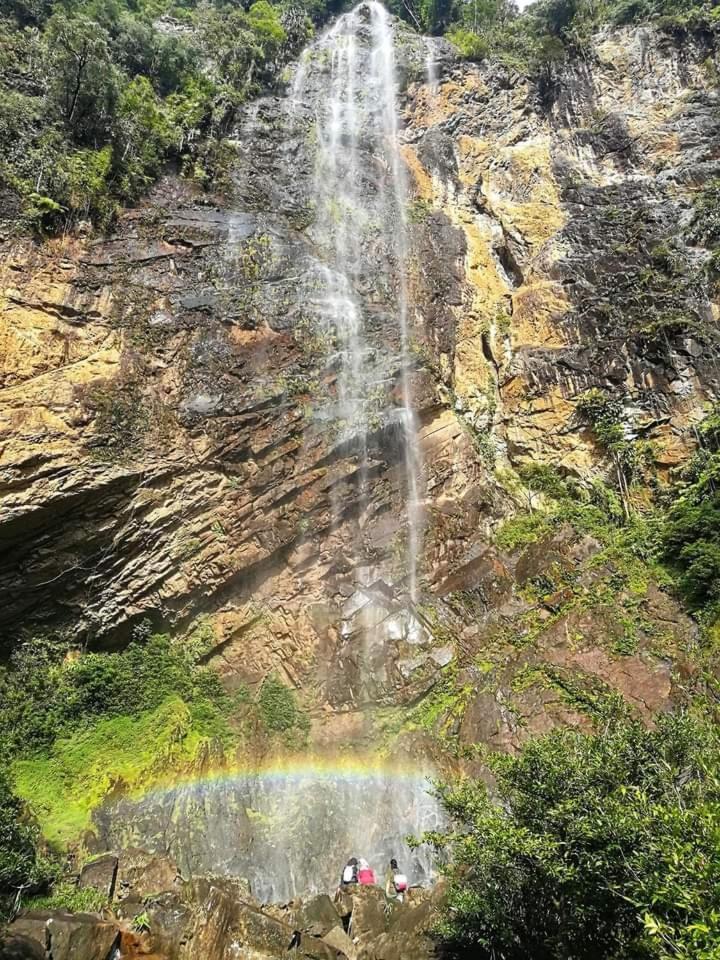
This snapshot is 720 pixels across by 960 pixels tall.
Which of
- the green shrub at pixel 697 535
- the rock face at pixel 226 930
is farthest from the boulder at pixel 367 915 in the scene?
the green shrub at pixel 697 535

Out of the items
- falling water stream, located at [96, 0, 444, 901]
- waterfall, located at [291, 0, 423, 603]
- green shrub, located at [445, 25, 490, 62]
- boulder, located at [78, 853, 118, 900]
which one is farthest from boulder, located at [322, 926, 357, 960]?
green shrub, located at [445, 25, 490, 62]

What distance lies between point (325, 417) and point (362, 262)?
600 centimetres

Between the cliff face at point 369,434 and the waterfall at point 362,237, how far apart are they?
263 millimetres

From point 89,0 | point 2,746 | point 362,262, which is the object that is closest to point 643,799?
point 2,746

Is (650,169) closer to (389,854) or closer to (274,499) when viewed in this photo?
(274,499)

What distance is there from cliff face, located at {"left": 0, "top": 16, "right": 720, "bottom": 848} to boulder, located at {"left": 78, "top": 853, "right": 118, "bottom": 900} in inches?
157

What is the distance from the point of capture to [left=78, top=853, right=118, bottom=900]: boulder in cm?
848

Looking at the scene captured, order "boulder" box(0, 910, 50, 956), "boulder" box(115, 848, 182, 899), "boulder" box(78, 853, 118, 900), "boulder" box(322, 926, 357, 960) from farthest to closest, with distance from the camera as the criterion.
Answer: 1. "boulder" box(115, 848, 182, 899)
2. "boulder" box(78, 853, 118, 900)
3. "boulder" box(322, 926, 357, 960)
4. "boulder" box(0, 910, 50, 956)

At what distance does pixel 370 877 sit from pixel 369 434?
29.5 feet

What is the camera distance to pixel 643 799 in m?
4.43

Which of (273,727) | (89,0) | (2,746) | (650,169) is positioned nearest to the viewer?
(2,746)

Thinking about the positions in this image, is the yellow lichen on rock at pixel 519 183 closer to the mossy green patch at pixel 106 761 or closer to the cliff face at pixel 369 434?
the cliff face at pixel 369 434

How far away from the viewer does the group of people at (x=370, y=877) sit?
9.22 metres

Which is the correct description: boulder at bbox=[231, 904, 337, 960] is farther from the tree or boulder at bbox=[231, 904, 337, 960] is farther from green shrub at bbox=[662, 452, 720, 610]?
the tree
